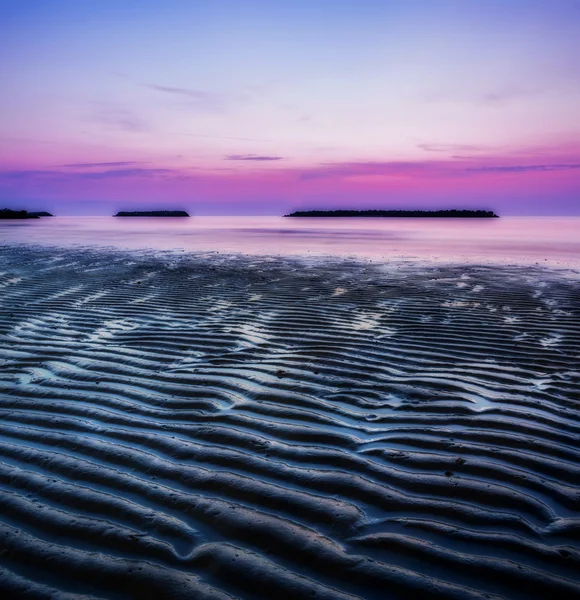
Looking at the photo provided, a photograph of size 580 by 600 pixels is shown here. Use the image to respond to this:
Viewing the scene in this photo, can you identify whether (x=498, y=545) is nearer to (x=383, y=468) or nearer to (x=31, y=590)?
(x=383, y=468)

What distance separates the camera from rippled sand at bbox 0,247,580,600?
2.24m

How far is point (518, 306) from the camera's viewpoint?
8375 mm

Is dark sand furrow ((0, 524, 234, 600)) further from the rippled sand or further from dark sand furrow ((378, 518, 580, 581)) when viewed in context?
Result: dark sand furrow ((378, 518, 580, 581))

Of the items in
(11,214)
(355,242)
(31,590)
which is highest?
(11,214)

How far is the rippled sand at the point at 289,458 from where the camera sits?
7.35 feet

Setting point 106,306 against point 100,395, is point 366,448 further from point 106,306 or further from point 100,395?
point 106,306

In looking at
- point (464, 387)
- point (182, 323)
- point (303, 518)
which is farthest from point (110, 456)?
point (182, 323)

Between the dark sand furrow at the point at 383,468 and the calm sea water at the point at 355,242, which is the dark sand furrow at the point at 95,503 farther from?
the calm sea water at the point at 355,242

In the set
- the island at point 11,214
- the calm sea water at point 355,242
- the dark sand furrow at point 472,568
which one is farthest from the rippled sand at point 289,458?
the island at point 11,214

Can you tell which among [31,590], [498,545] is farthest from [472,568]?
[31,590]

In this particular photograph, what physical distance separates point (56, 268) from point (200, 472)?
→ 1255 cm

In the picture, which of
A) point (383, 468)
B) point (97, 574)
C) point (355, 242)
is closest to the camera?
point (97, 574)

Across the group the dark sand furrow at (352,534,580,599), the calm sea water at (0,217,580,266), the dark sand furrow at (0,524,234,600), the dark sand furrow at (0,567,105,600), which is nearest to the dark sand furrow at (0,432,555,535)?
the dark sand furrow at (352,534,580,599)

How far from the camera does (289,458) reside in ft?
10.6
